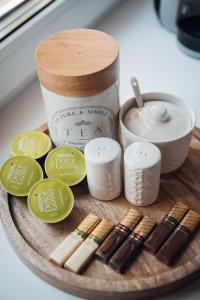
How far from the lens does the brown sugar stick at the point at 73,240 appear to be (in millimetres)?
514

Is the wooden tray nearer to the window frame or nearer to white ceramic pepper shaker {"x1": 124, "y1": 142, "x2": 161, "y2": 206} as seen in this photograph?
white ceramic pepper shaker {"x1": 124, "y1": 142, "x2": 161, "y2": 206}

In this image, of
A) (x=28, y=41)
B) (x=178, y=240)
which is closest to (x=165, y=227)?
(x=178, y=240)

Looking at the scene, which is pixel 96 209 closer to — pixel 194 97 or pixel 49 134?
pixel 49 134

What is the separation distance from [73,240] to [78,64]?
0.21 meters

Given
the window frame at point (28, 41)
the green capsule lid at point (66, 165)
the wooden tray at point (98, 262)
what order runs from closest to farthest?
the wooden tray at point (98, 262) → the green capsule lid at point (66, 165) → the window frame at point (28, 41)

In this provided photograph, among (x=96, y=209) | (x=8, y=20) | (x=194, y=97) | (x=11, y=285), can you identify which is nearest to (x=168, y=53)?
(x=194, y=97)

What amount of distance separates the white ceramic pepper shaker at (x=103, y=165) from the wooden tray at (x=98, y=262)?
0.09 ft

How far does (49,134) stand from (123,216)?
183mm

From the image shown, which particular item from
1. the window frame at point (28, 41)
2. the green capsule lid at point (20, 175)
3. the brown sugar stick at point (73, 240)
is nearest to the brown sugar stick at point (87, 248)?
the brown sugar stick at point (73, 240)

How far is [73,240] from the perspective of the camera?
1.73 ft

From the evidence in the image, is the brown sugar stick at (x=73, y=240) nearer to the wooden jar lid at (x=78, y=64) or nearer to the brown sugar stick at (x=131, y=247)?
the brown sugar stick at (x=131, y=247)

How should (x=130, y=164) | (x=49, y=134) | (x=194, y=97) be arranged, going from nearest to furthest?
1. (x=130, y=164)
2. (x=49, y=134)
3. (x=194, y=97)

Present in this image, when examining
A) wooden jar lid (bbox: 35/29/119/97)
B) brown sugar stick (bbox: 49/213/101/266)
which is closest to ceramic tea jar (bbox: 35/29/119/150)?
wooden jar lid (bbox: 35/29/119/97)

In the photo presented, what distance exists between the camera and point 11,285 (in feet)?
1.76
